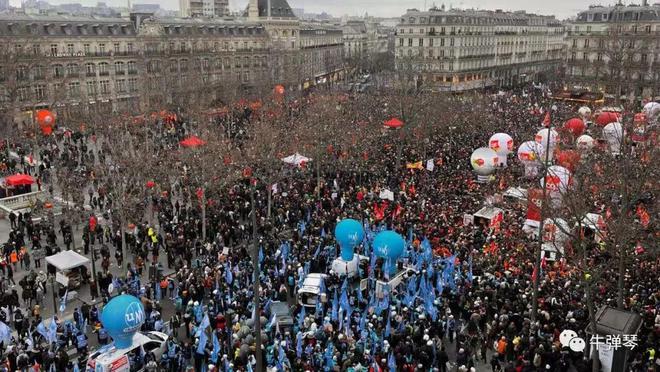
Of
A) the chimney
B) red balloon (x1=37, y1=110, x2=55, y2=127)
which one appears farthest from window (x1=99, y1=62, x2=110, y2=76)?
the chimney

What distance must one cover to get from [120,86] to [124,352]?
54.3 m

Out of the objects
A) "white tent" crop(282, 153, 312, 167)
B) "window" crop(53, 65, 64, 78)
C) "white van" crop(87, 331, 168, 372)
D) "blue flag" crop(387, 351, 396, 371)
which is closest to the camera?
"blue flag" crop(387, 351, 396, 371)

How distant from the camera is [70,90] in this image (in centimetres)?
6053

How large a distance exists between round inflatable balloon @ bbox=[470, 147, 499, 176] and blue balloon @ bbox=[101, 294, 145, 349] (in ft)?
80.7

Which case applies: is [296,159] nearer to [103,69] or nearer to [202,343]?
[202,343]

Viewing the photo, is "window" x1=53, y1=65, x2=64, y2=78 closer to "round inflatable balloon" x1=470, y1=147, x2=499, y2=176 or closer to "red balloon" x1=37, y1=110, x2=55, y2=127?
"red balloon" x1=37, y1=110, x2=55, y2=127

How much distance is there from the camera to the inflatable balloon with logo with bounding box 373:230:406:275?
2241 centimetres

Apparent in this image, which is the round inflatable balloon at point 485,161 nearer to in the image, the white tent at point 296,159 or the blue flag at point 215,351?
the white tent at point 296,159

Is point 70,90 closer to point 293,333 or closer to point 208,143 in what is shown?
point 208,143

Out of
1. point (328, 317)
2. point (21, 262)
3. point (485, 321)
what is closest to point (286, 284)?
point (328, 317)

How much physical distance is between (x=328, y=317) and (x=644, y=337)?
9.47 meters

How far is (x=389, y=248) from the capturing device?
22422 millimetres

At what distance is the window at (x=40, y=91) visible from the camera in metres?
57.4

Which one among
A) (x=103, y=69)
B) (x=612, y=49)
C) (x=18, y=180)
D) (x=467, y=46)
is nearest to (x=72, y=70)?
(x=103, y=69)
